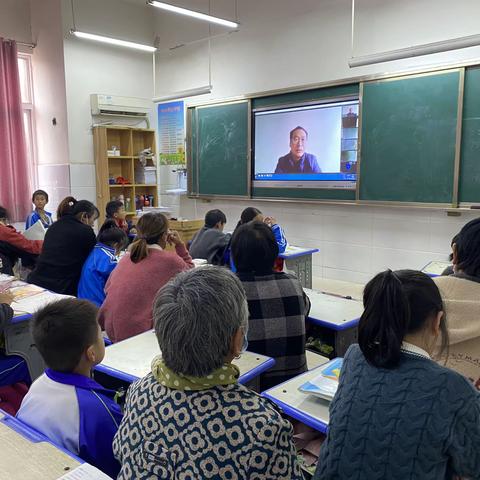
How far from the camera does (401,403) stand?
3.51ft

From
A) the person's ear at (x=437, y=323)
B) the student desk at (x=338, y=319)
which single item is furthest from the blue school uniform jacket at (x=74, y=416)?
the student desk at (x=338, y=319)

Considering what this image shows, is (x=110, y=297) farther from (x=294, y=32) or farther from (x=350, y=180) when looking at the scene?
(x=294, y=32)

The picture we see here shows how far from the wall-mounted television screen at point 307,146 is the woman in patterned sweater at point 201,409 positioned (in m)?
4.44

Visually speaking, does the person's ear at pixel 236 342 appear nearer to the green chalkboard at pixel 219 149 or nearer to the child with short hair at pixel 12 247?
the child with short hair at pixel 12 247

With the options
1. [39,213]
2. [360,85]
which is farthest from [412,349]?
[39,213]

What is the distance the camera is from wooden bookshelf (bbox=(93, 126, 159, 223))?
22.6ft

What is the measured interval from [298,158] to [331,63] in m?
1.12

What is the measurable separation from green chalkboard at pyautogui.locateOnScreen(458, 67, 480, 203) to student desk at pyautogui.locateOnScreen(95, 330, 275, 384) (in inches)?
131

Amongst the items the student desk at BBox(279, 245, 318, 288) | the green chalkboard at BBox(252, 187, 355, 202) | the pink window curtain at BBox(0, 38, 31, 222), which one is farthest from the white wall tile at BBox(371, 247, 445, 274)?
the pink window curtain at BBox(0, 38, 31, 222)

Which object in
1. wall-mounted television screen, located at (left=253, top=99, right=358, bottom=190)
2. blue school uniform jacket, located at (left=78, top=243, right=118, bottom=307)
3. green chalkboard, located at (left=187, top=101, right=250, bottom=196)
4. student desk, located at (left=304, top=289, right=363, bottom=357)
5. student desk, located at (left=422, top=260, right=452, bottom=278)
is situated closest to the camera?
student desk, located at (left=304, top=289, right=363, bottom=357)

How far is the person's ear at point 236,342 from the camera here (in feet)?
3.28

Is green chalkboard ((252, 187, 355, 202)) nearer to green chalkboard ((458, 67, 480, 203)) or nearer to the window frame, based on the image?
green chalkboard ((458, 67, 480, 203))

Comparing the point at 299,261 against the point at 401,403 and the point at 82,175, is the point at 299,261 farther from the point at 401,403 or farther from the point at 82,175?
the point at 82,175

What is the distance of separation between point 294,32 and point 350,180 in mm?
1959
